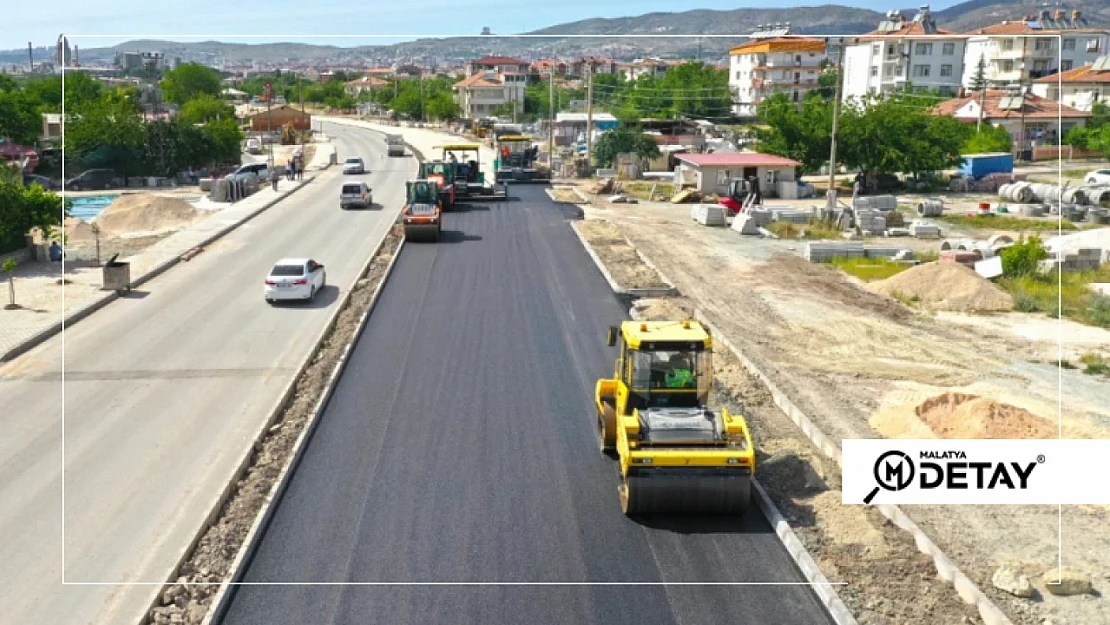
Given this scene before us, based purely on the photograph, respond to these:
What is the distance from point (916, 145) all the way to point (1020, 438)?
41139 millimetres

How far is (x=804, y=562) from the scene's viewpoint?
12750 millimetres

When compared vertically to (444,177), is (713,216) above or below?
below

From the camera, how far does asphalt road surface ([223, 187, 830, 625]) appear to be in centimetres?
1193

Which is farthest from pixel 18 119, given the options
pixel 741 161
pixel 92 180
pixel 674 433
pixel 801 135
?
pixel 674 433

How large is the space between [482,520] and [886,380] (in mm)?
11278

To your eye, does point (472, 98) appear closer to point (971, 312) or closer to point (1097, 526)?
point (971, 312)

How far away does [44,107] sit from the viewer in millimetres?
100750

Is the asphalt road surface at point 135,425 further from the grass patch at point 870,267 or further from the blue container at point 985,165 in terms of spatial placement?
the blue container at point 985,165

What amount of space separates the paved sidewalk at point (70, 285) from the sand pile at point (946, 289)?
23097 mm

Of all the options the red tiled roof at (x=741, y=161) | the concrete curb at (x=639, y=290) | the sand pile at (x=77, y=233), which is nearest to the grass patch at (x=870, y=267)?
the concrete curb at (x=639, y=290)

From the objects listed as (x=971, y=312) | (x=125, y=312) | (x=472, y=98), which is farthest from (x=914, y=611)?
(x=472, y=98)

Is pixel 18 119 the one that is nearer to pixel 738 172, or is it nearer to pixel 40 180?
pixel 40 180

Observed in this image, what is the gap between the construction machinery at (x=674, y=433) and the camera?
1373 cm

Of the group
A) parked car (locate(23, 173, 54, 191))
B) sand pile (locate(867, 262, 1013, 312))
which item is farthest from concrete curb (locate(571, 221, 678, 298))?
parked car (locate(23, 173, 54, 191))
